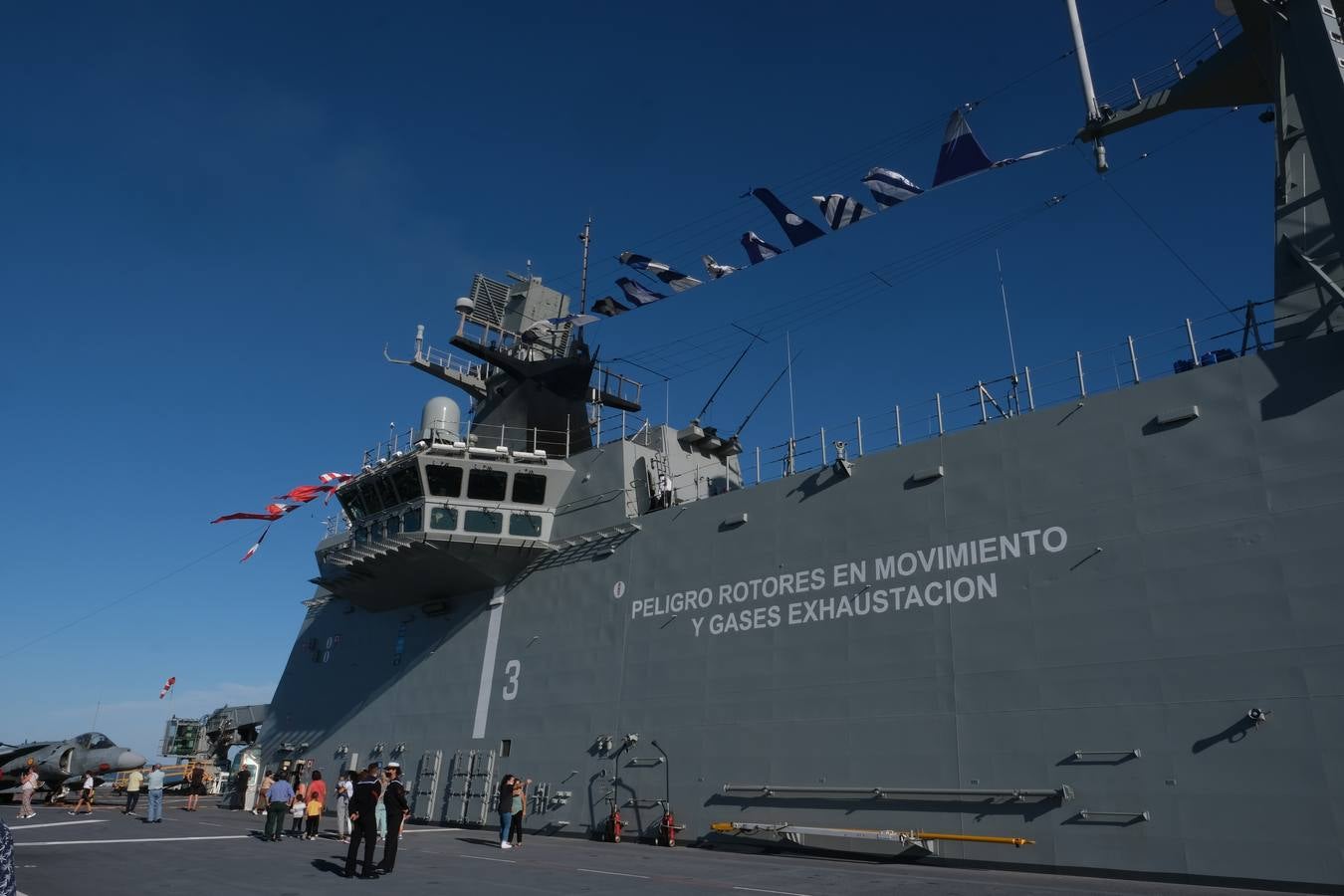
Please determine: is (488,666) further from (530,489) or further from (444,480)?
(444,480)

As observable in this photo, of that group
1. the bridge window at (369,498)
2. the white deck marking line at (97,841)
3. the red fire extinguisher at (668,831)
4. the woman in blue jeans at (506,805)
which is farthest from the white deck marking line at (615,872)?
the bridge window at (369,498)

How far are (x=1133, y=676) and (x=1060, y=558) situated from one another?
1988 millimetres

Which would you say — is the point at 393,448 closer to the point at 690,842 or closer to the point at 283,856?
the point at 283,856

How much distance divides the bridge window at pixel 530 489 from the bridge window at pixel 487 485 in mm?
368

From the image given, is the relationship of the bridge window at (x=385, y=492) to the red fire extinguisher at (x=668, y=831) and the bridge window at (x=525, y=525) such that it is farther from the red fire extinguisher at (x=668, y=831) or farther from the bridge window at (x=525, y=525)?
the red fire extinguisher at (x=668, y=831)

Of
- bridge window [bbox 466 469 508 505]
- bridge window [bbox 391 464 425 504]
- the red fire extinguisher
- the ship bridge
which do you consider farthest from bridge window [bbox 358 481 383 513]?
the red fire extinguisher

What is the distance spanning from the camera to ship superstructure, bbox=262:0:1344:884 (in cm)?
1130

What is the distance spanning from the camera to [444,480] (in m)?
22.2

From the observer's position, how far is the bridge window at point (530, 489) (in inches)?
885

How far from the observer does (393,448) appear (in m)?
24.1

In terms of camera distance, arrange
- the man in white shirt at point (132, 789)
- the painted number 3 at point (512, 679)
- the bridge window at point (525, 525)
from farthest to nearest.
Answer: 1. the man in white shirt at point (132, 789)
2. the bridge window at point (525, 525)
3. the painted number 3 at point (512, 679)

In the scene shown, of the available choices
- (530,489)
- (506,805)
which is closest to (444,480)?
(530,489)

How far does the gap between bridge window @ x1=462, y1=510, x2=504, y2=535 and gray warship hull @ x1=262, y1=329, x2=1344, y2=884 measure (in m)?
2.10

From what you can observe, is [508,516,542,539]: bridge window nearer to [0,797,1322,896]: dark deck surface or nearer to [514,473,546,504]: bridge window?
[514,473,546,504]: bridge window
